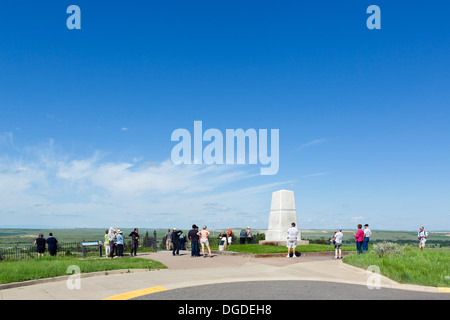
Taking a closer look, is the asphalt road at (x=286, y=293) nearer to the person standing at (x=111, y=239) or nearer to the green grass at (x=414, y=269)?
the green grass at (x=414, y=269)

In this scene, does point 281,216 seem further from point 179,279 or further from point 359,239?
point 179,279

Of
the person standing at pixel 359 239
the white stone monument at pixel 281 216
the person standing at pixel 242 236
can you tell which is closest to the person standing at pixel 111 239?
the white stone monument at pixel 281 216

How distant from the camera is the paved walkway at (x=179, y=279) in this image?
964cm

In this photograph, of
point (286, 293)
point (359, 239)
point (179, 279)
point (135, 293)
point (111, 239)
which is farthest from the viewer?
point (111, 239)

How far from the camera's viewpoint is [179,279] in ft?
38.8

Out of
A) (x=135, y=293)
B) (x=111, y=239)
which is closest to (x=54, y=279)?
(x=135, y=293)

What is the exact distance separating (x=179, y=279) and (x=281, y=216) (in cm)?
1567

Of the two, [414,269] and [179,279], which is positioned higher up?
[414,269]

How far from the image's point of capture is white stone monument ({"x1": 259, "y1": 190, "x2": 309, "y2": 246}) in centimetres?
2641

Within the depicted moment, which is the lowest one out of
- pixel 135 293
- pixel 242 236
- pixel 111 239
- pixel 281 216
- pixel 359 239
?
pixel 242 236

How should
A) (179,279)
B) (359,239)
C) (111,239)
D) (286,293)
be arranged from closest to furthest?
(286,293) < (179,279) < (359,239) < (111,239)

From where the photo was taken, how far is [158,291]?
9562 millimetres

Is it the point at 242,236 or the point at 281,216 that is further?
the point at 242,236
